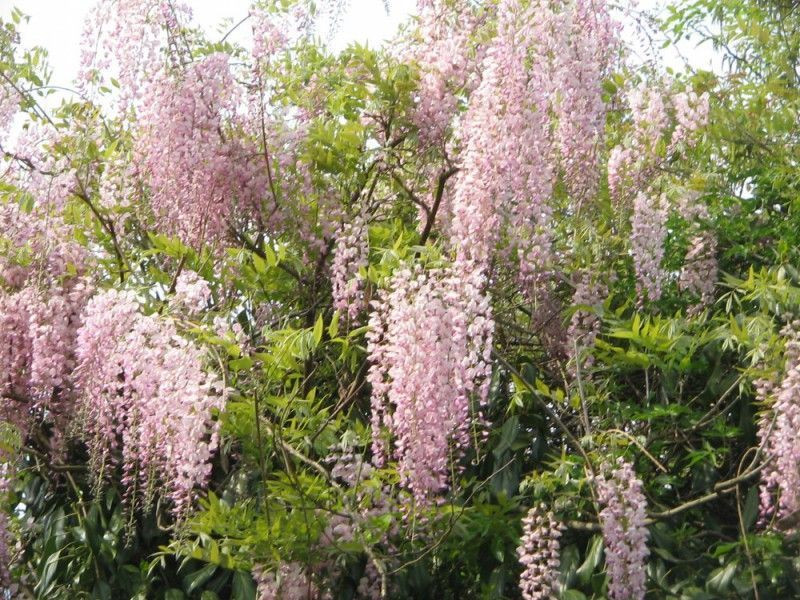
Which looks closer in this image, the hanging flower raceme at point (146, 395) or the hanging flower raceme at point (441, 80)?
the hanging flower raceme at point (146, 395)

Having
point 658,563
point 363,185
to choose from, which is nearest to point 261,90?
point 363,185

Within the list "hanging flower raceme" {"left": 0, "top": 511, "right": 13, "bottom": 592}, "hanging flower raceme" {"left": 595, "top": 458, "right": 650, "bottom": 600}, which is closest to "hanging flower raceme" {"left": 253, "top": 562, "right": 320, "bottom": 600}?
"hanging flower raceme" {"left": 595, "top": 458, "right": 650, "bottom": 600}

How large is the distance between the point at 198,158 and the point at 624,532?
6.48ft

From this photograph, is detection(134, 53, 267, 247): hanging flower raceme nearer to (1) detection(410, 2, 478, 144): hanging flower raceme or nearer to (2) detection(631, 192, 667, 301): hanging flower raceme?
(1) detection(410, 2, 478, 144): hanging flower raceme

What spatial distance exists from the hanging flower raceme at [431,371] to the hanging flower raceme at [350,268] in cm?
40

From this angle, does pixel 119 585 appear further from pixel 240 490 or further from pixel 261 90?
pixel 261 90

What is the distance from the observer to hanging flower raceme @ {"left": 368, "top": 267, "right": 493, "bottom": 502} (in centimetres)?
402

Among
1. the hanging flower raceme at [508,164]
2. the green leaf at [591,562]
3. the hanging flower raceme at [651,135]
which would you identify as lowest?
the green leaf at [591,562]

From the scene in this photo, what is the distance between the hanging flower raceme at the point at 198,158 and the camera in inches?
191

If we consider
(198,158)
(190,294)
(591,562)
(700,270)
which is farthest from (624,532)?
(198,158)

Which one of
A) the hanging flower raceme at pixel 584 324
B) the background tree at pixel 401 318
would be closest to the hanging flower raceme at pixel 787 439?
the background tree at pixel 401 318

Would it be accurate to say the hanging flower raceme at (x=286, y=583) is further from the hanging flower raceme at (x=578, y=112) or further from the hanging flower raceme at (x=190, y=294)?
the hanging flower raceme at (x=578, y=112)

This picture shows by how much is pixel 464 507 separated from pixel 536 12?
5.50 ft

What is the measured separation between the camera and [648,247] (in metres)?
4.79
